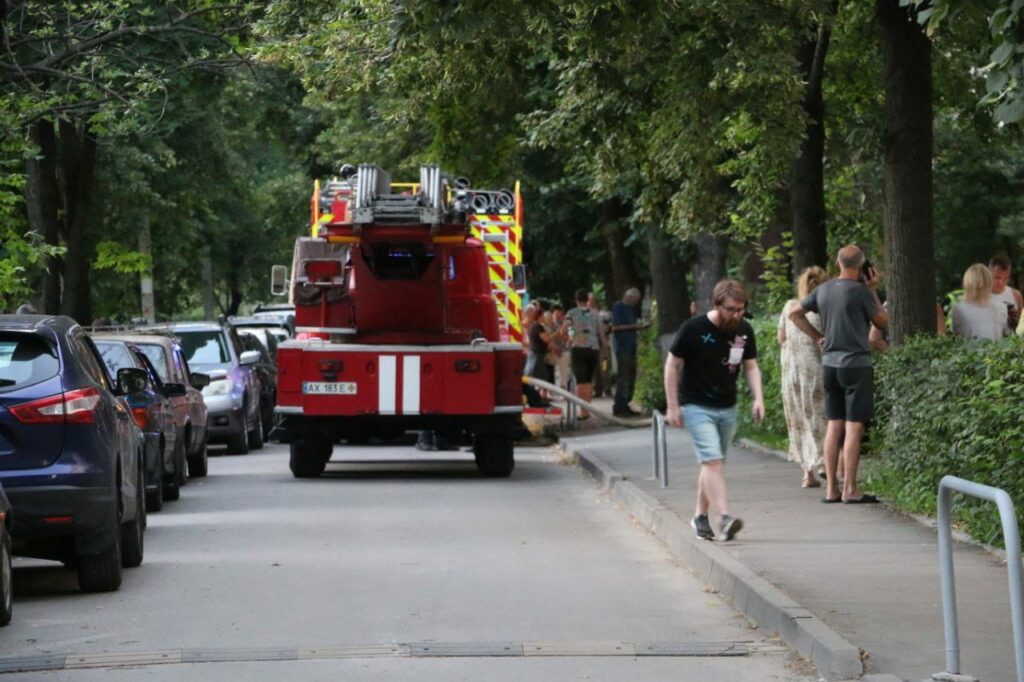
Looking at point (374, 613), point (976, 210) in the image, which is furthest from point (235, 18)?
point (976, 210)

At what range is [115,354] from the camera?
18.7 m

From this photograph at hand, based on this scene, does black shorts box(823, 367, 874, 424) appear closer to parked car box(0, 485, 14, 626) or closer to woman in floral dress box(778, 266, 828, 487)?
woman in floral dress box(778, 266, 828, 487)

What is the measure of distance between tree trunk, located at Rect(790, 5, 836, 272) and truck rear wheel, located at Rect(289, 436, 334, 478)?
18.4ft

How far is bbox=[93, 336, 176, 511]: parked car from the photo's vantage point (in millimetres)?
16891

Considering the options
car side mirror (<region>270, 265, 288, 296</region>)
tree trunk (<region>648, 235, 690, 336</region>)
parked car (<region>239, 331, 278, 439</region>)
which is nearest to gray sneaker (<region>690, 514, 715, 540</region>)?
car side mirror (<region>270, 265, 288, 296</region>)

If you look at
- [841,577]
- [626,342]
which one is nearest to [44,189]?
[626,342]

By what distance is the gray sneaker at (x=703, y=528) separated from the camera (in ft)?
43.1

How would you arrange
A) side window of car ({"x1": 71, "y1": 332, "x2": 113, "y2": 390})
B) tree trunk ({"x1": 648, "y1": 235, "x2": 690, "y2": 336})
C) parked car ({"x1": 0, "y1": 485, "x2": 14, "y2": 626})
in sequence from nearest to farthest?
parked car ({"x1": 0, "y1": 485, "x2": 14, "y2": 626}) < side window of car ({"x1": 71, "y1": 332, "x2": 113, "y2": 390}) < tree trunk ({"x1": 648, "y1": 235, "x2": 690, "y2": 336})

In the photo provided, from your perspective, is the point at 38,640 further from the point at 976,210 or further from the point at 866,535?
the point at 976,210

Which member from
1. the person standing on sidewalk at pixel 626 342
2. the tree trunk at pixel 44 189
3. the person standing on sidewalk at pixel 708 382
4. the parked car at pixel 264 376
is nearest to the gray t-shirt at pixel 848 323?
the person standing on sidewalk at pixel 708 382

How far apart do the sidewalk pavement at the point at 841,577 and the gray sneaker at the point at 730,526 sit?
8cm

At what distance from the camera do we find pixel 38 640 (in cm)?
990

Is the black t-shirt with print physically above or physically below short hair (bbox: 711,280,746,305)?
below

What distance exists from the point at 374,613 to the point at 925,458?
16.4 feet
